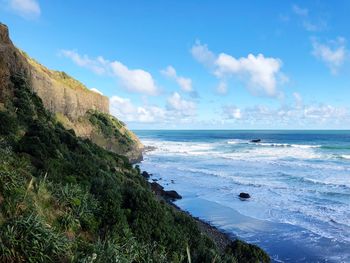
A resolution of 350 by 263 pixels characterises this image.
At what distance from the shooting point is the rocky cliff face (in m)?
29.6

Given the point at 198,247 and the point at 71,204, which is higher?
the point at 71,204

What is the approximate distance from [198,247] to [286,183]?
82.4 feet

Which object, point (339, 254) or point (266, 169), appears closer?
point (339, 254)

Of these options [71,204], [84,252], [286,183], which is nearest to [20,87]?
[71,204]

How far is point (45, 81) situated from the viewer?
42.5 metres

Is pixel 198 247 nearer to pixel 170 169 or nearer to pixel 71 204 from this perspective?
pixel 71 204

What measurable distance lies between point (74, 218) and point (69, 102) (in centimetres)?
4516

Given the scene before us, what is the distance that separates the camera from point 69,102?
52.2 m

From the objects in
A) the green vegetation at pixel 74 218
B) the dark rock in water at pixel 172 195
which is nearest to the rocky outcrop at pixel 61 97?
the dark rock in water at pixel 172 195

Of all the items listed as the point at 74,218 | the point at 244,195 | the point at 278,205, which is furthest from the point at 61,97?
the point at 74,218

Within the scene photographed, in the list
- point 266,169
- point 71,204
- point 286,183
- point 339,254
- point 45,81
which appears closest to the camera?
point 71,204

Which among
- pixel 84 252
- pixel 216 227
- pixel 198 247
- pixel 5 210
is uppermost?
pixel 5 210

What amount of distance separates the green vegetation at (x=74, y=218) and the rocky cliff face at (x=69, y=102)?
42.5ft

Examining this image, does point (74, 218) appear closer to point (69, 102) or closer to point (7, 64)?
point (7, 64)
